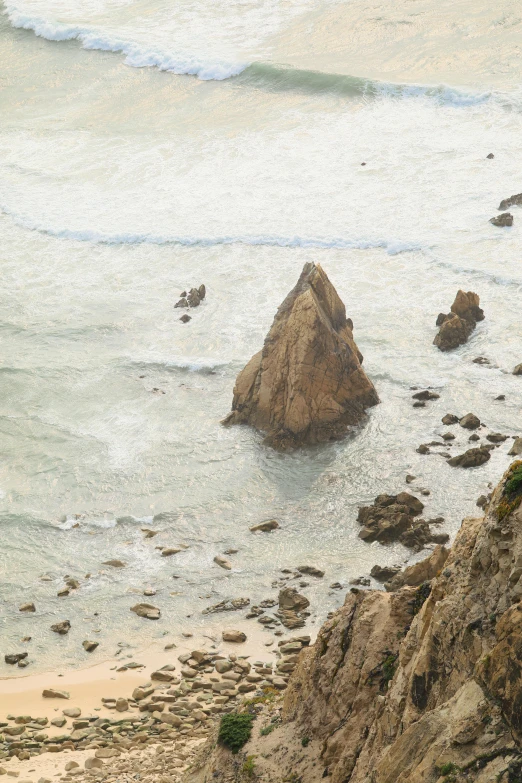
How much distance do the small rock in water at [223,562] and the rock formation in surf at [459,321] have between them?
7.78 metres

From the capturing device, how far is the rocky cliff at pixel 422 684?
685 centimetres

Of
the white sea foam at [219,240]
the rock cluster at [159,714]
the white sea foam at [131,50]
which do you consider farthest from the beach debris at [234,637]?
the white sea foam at [131,50]

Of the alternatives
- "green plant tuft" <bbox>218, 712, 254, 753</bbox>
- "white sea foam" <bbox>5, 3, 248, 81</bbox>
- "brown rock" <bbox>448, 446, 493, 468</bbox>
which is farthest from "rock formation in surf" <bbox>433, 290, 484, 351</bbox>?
"white sea foam" <bbox>5, 3, 248, 81</bbox>

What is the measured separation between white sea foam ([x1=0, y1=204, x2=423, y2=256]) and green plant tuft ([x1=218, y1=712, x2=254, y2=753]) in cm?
1843

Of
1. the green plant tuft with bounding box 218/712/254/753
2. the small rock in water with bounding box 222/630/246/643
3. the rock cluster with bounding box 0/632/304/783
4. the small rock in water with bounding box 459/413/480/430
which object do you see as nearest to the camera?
the green plant tuft with bounding box 218/712/254/753

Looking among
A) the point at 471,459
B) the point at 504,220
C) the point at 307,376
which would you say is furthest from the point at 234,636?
the point at 504,220

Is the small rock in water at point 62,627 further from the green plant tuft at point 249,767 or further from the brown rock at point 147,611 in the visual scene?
the green plant tuft at point 249,767

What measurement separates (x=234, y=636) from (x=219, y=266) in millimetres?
15215

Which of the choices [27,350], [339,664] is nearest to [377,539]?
[339,664]

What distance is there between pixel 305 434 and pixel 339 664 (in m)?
9.67

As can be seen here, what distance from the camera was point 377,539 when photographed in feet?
53.2

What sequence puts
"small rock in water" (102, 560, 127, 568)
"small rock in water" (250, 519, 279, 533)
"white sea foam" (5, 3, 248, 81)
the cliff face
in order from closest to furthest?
the cliff face, "small rock in water" (102, 560, 127, 568), "small rock in water" (250, 519, 279, 533), "white sea foam" (5, 3, 248, 81)

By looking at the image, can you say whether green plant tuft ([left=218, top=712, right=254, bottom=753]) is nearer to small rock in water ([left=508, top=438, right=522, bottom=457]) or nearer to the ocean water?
the ocean water

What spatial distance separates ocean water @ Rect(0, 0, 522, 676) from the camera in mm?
16859
